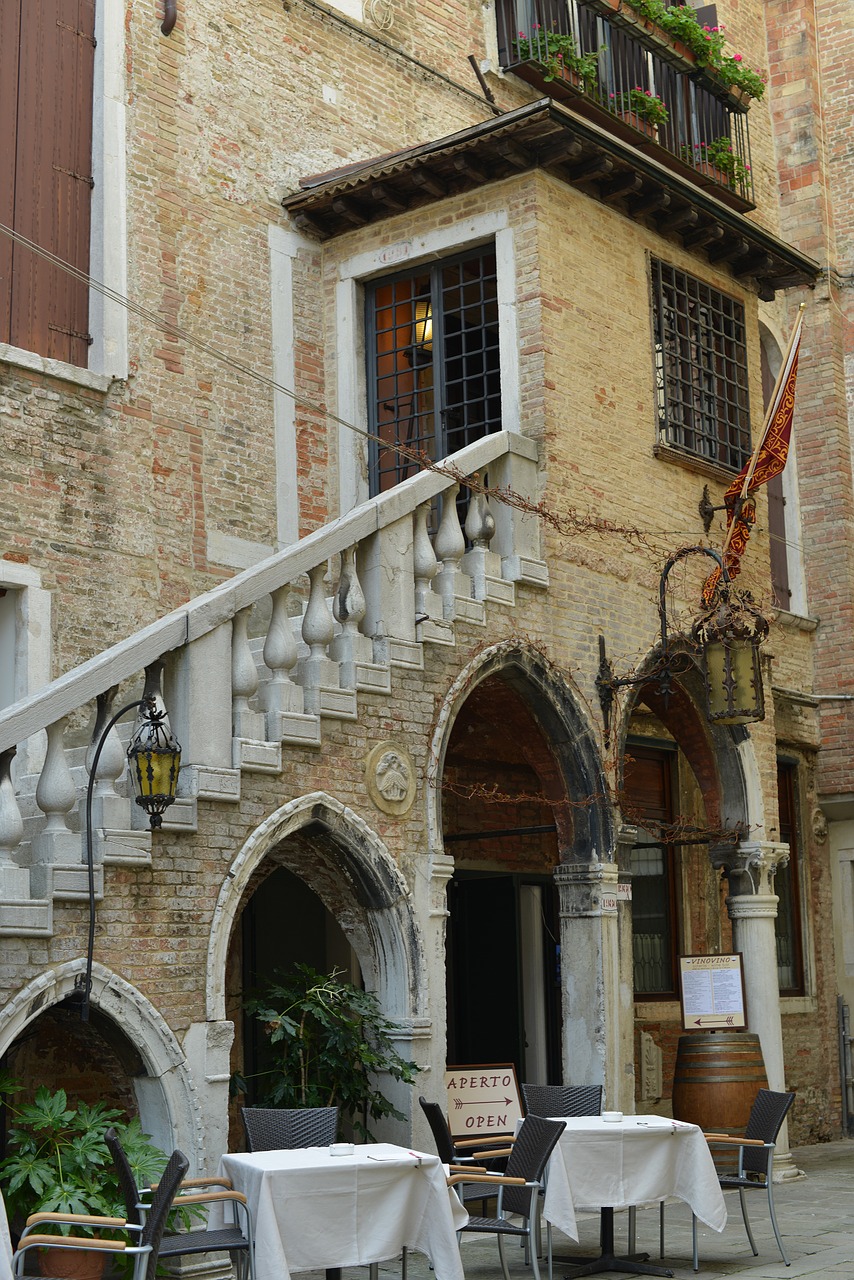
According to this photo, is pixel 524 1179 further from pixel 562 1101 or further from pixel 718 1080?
pixel 718 1080

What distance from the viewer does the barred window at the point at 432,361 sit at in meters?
11.5

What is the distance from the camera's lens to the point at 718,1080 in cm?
1088

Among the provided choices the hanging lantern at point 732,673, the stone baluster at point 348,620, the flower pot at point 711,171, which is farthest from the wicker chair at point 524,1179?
the flower pot at point 711,171

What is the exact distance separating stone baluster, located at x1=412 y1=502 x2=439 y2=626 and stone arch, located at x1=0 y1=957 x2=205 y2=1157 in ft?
9.50

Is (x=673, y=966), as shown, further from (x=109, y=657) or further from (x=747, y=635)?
(x=109, y=657)

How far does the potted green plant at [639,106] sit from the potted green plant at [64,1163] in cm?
950

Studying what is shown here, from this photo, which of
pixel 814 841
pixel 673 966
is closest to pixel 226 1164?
pixel 673 966

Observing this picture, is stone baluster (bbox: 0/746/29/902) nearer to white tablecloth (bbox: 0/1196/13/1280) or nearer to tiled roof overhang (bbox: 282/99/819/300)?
white tablecloth (bbox: 0/1196/13/1280)

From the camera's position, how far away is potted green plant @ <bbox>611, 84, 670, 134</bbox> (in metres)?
13.6

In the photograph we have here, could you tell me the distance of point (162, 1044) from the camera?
7613 mm

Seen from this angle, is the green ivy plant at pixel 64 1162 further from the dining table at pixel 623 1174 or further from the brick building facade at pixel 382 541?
the dining table at pixel 623 1174

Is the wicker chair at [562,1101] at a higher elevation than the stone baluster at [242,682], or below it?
below

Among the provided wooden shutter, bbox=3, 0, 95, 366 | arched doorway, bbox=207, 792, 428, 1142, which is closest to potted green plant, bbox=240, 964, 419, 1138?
arched doorway, bbox=207, 792, 428, 1142

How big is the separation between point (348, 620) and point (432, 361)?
332cm
